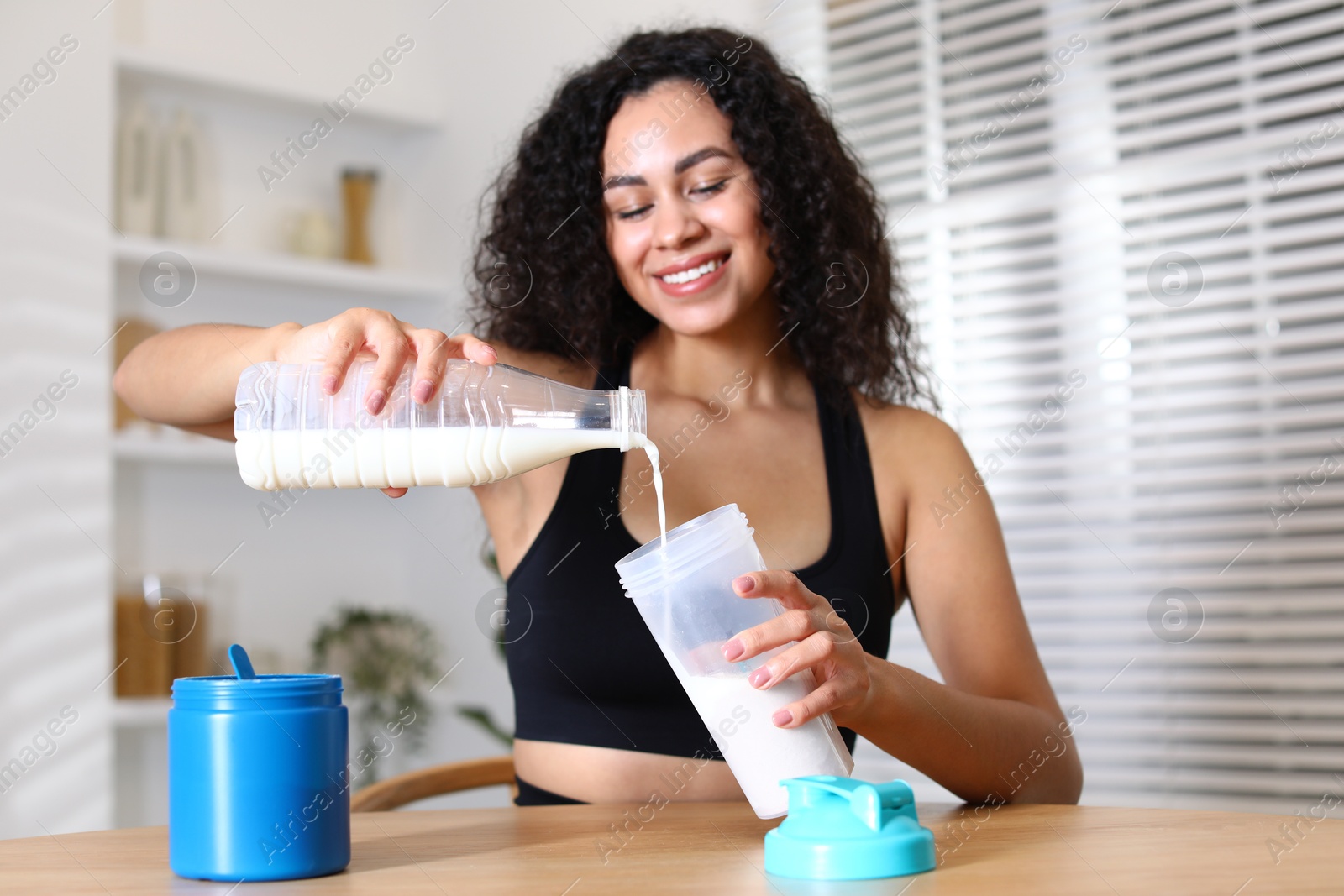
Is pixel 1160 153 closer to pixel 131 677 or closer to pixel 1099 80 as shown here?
pixel 1099 80

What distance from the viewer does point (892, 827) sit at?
2.40 ft

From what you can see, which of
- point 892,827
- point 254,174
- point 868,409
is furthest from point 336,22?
point 892,827

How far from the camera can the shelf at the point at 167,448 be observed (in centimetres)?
245

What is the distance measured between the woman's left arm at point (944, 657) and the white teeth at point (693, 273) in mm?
286

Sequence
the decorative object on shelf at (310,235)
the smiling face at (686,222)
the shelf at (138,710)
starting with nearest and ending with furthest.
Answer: the smiling face at (686,222) < the shelf at (138,710) < the decorative object on shelf at (310,235)

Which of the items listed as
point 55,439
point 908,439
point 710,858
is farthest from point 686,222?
point 55,439

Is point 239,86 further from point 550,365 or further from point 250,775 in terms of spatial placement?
point 250,775

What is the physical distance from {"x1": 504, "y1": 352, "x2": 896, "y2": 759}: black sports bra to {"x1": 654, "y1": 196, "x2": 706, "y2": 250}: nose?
24 cm

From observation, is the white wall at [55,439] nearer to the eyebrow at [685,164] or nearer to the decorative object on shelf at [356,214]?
the decorative object on shelf at [356,214]

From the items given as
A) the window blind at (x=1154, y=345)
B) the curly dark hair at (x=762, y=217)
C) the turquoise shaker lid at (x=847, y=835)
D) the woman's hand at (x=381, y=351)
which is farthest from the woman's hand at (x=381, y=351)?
the window blind at (x=1154, y=345)

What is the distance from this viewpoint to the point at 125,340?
2.46 m

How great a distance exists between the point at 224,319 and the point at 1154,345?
2.03 meters

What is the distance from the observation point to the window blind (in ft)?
6.17

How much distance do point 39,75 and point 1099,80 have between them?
2.02 m
